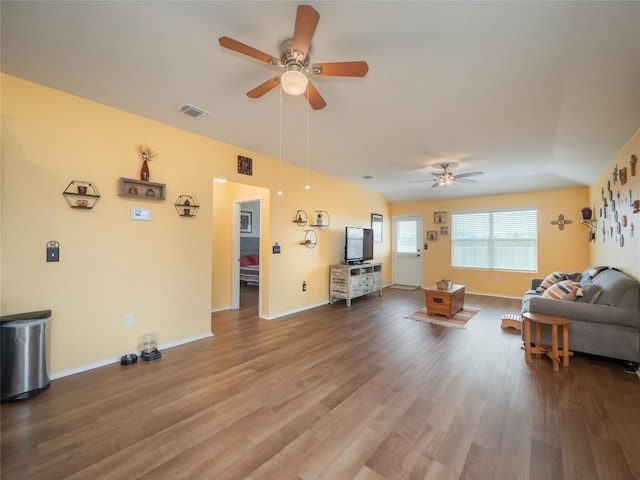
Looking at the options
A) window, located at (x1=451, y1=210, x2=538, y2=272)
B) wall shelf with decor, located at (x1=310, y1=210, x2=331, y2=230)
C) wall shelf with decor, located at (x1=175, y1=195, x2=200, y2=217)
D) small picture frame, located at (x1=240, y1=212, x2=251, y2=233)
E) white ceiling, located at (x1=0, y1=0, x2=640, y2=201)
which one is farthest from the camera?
small picture frame, located at (x1=240, y1=212, x2=251, y2=233)

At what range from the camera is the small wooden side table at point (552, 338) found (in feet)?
9.22

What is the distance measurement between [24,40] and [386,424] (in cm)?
366

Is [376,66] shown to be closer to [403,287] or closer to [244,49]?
[244,49]

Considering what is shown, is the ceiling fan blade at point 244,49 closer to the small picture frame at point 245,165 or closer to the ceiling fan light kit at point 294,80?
the ceiling fan light kit at point 294,80

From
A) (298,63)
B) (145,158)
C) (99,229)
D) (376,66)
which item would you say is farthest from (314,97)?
(99,229)

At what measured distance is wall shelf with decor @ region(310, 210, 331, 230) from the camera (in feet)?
17.3

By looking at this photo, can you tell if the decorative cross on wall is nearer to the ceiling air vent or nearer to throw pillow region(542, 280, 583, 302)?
throw pillow region(542, 280, 583, 302)

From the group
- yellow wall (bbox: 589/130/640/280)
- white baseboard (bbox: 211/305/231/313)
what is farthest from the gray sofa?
white baseboard (bbox: 211/305/231/313)

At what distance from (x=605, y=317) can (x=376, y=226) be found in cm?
488

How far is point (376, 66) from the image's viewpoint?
2.13 metres

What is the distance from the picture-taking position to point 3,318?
2.17 m

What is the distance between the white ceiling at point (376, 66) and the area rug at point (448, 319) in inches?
104

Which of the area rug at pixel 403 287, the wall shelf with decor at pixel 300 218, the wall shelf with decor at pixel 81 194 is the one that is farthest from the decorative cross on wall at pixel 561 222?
the wall shelf with decor at pixel 81 194

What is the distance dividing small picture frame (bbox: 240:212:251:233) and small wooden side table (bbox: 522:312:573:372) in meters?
7.06
